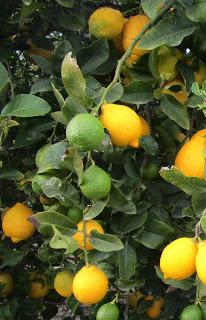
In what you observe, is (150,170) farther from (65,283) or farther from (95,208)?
(65,283)

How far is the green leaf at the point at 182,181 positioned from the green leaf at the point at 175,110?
0.71ft

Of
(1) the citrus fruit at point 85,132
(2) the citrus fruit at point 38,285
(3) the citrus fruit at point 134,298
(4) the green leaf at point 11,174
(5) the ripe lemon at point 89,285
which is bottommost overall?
(2) the citrus fruit at point 38,285

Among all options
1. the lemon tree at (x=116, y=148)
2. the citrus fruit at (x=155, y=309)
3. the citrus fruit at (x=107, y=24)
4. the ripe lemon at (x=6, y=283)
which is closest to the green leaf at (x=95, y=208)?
the lemon tree at (x=116, y=148)

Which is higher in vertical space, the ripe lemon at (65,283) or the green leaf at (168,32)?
the green leaf at (168,32)

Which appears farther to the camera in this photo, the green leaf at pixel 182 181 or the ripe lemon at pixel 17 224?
the ripe lemon at pixel 17 224

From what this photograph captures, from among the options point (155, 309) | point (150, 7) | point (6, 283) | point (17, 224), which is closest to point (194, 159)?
point (150, 7)

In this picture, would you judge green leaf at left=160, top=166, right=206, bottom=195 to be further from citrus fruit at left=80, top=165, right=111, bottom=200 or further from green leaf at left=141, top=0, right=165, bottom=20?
green leaf at left=141, top=0, right=165, bottom=20

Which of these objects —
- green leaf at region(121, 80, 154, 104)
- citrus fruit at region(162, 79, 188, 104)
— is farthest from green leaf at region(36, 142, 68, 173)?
citrus fruit at region(162, 79, 188, 104)

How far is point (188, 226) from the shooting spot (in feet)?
4.45

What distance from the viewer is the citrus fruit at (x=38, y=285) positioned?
2.22 meters

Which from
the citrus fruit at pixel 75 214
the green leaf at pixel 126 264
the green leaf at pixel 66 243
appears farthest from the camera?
the green leaf at pixel 126 264

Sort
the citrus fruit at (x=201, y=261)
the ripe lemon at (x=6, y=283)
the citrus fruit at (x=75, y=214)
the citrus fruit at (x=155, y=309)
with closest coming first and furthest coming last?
the citrus fruit at (x=201, y=261) < the citrus fruit at (x=75, y=214) < the citrus fruit at (x=155, y=309) < the ripe lemon at (x=6, y=283)

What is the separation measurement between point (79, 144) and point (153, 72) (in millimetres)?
372

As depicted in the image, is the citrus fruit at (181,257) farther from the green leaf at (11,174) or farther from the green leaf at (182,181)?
the green leaf at (11,174)
